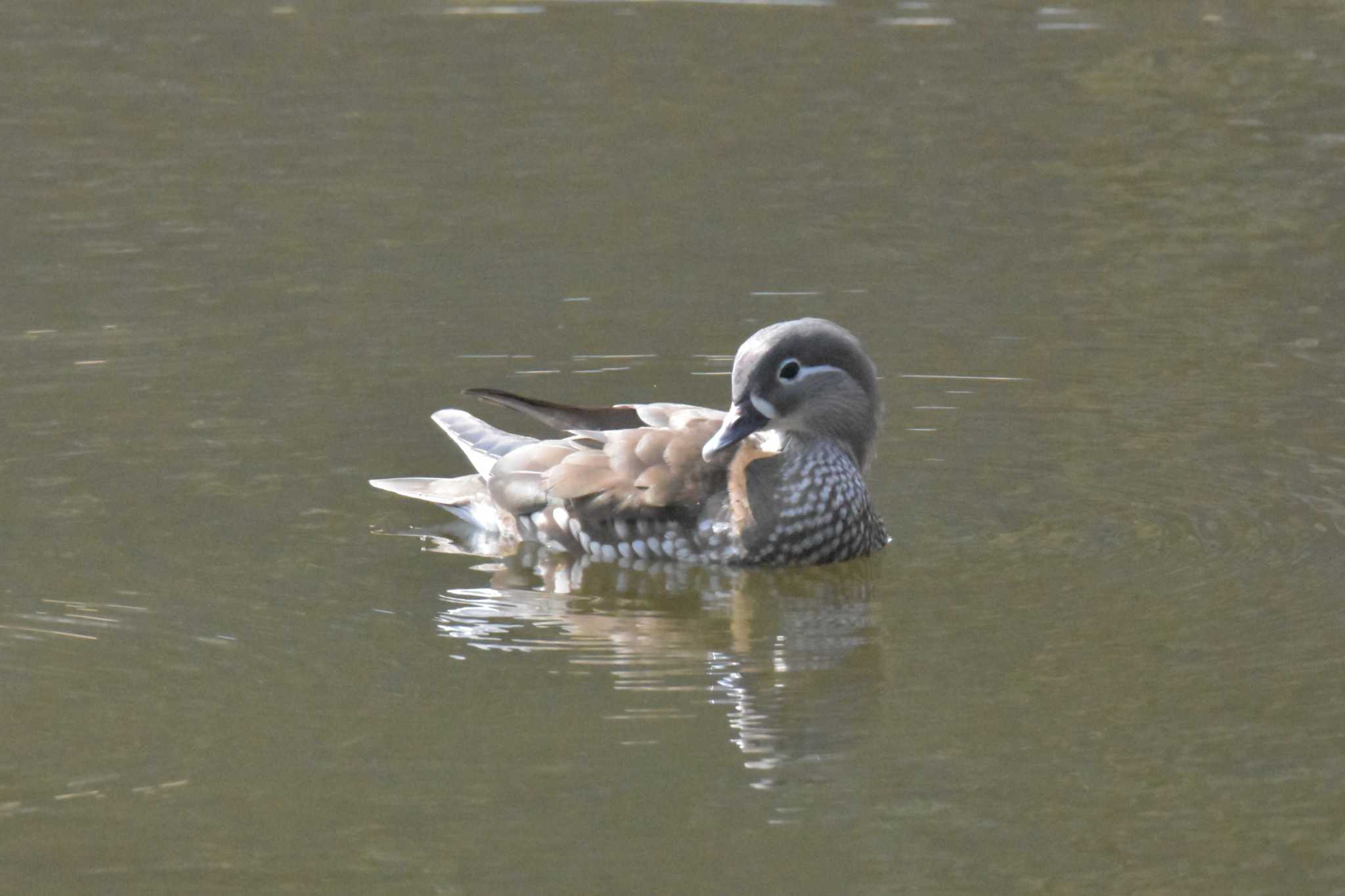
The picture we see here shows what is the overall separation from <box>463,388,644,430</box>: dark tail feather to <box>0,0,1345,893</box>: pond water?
58cm

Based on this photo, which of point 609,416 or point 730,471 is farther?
point 609,416

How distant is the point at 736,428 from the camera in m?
8.28

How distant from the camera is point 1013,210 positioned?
12914 millimetres

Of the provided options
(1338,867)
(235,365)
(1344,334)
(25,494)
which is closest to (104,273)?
(235,365)

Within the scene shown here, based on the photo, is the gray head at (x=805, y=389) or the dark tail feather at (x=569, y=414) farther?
the dark tail feather at (x=569, y=414)

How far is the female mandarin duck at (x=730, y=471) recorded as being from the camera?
27.5 feet

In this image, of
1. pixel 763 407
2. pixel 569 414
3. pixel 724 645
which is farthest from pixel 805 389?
pixel 724 645

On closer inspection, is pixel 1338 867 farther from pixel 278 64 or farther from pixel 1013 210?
pixel 278 64

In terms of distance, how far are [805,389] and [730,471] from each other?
43cm

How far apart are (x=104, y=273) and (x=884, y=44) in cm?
693

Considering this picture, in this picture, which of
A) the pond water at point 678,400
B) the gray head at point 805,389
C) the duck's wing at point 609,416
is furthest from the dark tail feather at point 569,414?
the pond water at point 678,400

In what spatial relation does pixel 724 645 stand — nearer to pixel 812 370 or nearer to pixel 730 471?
pixel 730 471

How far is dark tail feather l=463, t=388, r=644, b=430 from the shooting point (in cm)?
852

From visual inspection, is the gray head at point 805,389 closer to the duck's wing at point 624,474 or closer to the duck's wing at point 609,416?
the duck's wing at point 624,474
